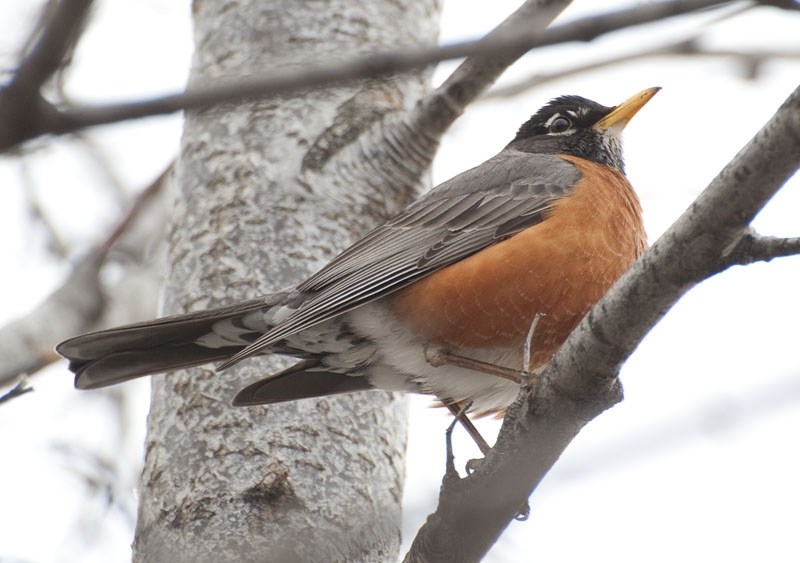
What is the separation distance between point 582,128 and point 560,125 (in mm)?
148

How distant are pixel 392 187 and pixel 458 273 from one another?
64 cm

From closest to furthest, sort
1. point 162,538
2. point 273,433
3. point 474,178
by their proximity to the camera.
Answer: point 162,538 → point 273,433 → point 474,178

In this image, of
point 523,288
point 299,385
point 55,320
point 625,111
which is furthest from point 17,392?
point 625,111

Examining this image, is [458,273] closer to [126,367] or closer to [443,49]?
[126,367]

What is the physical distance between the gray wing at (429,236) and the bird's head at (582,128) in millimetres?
730

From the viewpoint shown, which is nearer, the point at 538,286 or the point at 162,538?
the point at 162,538

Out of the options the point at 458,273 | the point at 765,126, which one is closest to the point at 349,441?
the point at 458,273

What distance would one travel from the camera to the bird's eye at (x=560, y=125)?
19.4 ft

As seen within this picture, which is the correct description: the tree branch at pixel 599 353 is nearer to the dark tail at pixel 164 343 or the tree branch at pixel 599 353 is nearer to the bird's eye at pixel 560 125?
the dark tail at pixel 164 343

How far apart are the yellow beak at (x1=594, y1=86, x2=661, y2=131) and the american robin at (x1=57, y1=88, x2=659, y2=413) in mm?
1044

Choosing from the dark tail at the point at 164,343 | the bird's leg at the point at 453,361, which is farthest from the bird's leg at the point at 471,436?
the dark tail at the point at 164,343

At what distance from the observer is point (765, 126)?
2297 millimetres

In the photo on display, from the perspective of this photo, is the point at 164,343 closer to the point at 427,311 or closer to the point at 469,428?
the point at 427,311

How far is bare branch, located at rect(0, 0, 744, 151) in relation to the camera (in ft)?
3.82
